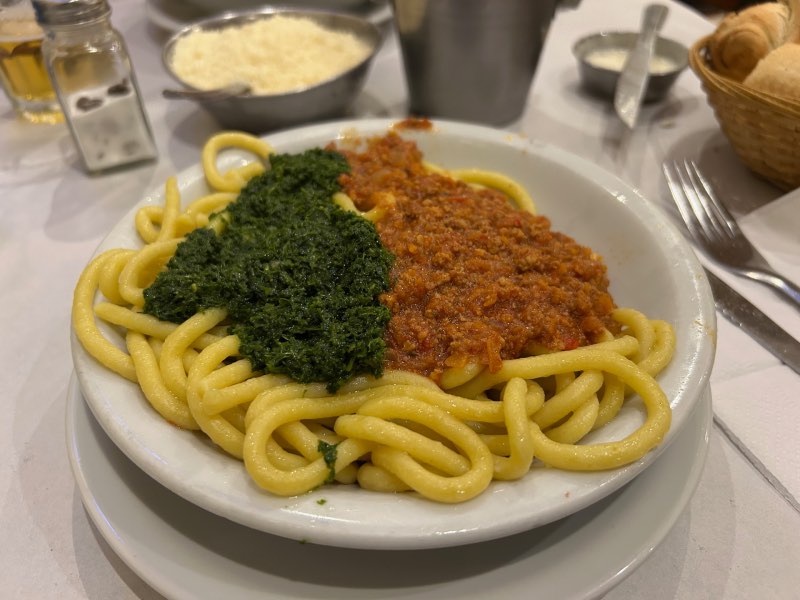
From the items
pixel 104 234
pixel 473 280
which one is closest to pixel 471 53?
pixel 473 280

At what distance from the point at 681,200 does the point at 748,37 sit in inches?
34.8

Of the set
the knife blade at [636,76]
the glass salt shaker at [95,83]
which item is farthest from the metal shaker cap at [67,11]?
the knife blade at [636,76]

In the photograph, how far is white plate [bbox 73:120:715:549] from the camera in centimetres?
140

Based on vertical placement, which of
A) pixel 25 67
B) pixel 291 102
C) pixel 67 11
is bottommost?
pixel 291 102

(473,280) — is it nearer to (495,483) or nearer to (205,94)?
(495,483)

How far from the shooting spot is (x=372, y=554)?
5.22ft

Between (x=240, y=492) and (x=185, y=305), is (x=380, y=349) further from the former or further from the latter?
(x=185, y=305)

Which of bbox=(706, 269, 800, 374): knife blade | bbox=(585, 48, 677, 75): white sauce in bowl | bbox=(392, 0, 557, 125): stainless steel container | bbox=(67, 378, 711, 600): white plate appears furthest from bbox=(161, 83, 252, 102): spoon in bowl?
bbox=(706, 269, 800, 374): knife blade

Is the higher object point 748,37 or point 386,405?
point 748,37

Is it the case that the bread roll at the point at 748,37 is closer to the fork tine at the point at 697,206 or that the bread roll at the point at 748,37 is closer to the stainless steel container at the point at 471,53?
the fork tine at the point at 697,206

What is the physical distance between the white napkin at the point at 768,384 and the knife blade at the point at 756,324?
0.09 feet

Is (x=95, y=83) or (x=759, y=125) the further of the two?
(x=95, y=83)

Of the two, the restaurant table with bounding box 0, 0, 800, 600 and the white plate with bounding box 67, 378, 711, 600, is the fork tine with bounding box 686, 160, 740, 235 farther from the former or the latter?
the white plate with bounding box 67, 378, 711, 600

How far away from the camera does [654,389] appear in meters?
1.65
